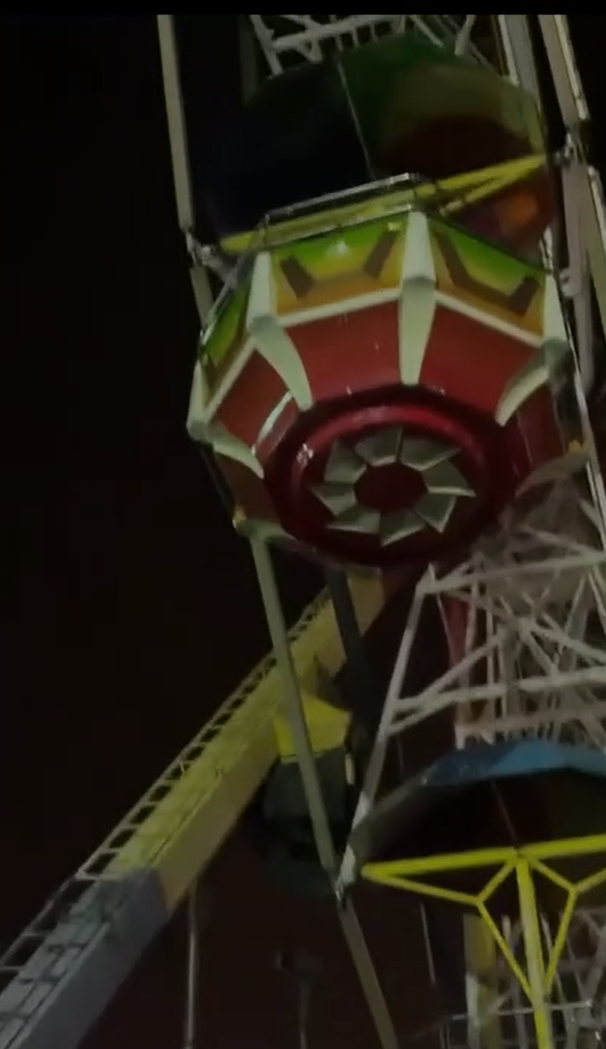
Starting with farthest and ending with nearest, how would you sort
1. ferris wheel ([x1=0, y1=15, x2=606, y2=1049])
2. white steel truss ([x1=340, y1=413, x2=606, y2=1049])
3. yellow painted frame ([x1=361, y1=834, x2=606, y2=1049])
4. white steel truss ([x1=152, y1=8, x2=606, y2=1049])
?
white steel truss ([x1=340, y1=413, x2=606, y2=1049]) < white steel truss ([x1=152, y1=8, x2=606, y2=1049]) < yellow painted frame ([x1=361, y1=834, x2=606, y2=1049]) < ferris wheel ([x1=0, y1=15, x2=606, y2=1049])

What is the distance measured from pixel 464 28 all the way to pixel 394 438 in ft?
2.28

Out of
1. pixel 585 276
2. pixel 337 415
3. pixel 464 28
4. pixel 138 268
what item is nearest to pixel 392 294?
pixel 337 415

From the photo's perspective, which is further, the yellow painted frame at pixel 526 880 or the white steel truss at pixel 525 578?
the white steel truss at pixel 525 578

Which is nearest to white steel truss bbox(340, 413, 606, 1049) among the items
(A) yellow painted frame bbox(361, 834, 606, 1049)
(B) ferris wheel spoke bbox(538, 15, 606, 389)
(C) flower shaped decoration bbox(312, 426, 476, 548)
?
(A) yellow painted frame bbox(361, 834, 606, 1049)

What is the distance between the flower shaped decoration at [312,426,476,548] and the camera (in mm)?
1011

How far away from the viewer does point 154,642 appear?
2.06 m

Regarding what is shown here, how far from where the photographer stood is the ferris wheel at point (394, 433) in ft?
3.29

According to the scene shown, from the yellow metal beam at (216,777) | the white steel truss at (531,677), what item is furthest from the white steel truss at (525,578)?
the yellow metal beam at (216,777)

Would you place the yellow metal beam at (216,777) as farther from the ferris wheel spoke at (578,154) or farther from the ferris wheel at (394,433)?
the ferris wheel spoke at (578,154)

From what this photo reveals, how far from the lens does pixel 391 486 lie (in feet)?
3.43

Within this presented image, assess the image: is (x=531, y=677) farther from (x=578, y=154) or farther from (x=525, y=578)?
(x=578, y=154)

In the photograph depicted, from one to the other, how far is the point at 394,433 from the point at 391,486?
58 mm

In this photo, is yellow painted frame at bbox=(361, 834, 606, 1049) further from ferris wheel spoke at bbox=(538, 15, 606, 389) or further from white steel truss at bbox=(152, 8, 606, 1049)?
ferris wheel spoke at bbox=(538, 15, 606, 389)

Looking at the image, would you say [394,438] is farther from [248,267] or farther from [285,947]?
[285,947]
